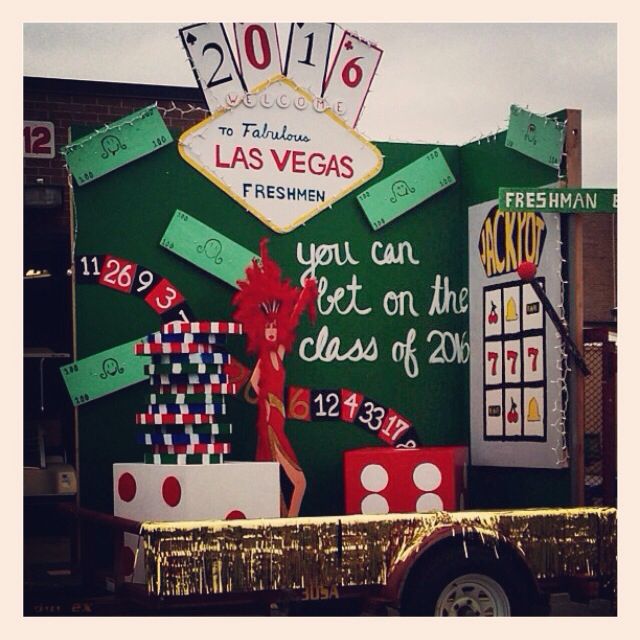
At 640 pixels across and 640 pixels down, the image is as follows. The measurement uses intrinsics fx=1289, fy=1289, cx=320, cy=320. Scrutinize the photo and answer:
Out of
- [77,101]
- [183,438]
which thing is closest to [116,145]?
[183,438]

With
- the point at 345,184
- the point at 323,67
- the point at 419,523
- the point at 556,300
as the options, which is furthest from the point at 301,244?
the point at 419,523

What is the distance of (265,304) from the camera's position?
727 cm

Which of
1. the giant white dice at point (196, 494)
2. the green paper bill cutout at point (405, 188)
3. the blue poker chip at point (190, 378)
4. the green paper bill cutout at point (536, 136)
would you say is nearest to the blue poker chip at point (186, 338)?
the blue poker chip at point (190, 378)

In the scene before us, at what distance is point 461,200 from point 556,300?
1.17m

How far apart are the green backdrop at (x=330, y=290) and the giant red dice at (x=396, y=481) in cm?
58

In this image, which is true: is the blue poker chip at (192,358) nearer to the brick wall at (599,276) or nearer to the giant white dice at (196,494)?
the giant white dice at (196,494)

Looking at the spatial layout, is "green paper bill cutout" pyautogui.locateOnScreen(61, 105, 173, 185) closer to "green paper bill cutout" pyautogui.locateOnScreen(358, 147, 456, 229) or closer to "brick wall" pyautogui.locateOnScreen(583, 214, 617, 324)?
"green paper bill cutout" pyautogui.locateOnScreen(358, 147, 456, 229)

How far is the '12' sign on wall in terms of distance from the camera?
10.1 m

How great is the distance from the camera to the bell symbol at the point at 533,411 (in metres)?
7.64

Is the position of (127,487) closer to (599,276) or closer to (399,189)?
(399,189)

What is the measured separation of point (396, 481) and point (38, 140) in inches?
181

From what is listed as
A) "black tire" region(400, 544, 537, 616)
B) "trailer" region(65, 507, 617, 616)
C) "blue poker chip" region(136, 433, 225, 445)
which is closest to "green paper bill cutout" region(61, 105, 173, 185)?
"blue poker chip" region(136, 433, 225, 445)

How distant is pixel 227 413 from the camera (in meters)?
7.75

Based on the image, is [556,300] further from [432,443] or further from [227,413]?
[227,413]
